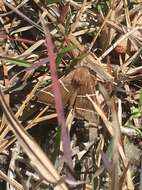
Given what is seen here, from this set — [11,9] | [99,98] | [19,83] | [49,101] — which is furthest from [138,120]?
[11,9]

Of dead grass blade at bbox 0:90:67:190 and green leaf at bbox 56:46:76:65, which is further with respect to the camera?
green leaf at bbox 56:46:76:65

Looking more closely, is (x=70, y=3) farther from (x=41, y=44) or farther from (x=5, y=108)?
(x=5, y=108)

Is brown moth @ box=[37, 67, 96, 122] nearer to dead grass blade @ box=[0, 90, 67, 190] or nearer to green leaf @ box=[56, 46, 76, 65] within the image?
green leaf @ box=[56, 46, 76, 65]

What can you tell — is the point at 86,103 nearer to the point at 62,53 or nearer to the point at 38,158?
the point at 62,53

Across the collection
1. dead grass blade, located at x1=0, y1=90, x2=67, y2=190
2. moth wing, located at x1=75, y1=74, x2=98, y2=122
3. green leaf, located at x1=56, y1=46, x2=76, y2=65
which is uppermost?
green leaf, located at x1=56, y1=46, x2=76, y2=65

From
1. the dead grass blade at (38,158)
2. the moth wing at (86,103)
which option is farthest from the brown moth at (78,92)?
the dead grass blade at (38,158)

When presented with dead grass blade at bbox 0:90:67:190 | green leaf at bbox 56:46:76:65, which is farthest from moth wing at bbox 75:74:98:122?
dead grass blade at bbox 0:90:67:190

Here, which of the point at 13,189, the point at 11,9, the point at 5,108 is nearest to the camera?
the point at 5,108

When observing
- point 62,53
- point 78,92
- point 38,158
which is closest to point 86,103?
point 78,92
